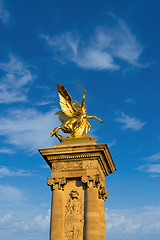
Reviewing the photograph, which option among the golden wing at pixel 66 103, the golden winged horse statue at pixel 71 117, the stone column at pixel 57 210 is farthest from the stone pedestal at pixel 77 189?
the golden wing at pixel 66 103

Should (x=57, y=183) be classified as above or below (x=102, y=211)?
above

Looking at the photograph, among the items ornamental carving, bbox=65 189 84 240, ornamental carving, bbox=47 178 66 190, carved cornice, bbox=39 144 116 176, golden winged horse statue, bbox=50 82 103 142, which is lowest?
ornamental carving, bbox=65 189 84 240

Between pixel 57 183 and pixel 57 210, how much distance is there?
1.76 m

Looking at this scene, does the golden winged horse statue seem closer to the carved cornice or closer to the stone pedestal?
the stone pedestal

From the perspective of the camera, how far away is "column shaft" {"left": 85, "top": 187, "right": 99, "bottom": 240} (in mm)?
19484

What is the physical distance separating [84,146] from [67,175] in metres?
2.25

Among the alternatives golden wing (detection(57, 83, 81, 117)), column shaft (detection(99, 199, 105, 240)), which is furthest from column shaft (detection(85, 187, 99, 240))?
golden wing (detection(57, 83, 81, 117))

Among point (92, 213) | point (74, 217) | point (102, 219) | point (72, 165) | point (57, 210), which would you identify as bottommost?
point (74, 217)

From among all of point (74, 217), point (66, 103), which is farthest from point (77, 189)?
point (66, 103)

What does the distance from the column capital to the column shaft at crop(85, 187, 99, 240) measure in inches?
68.9

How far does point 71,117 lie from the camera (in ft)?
80.2

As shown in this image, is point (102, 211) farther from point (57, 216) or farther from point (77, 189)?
point (57, 216)

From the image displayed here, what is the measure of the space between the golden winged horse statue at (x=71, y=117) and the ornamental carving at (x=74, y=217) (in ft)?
15.1

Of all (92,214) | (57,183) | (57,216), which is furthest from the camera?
(57,183)
